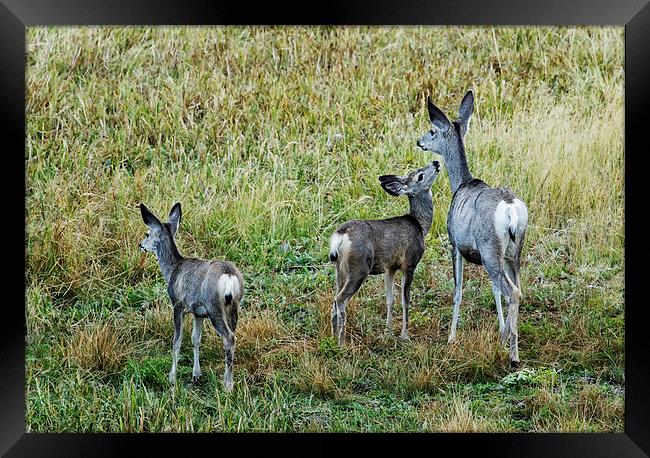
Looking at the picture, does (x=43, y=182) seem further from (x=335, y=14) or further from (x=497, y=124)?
(x=497, y=124)

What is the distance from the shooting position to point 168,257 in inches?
301

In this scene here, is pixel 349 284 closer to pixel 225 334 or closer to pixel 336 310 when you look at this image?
pixel 336 310

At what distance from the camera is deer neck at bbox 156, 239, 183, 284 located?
7.63 metres

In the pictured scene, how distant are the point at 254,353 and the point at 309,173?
120 centimetres

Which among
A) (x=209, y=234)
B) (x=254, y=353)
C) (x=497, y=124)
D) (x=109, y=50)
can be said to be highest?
(x=109, y=50)

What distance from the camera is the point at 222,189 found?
7.91 m

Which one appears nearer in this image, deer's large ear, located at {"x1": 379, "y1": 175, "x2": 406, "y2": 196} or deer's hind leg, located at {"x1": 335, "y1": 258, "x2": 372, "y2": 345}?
deer's hind leg, located at {"x1": 335, "y1": 258, "x2": 372, "y2": 345}

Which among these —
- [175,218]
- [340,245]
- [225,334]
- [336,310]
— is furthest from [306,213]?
[225,334]

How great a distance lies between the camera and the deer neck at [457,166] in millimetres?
7816

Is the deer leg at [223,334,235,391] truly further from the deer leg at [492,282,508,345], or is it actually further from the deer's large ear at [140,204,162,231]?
the deer leg at [492,282,508,345]

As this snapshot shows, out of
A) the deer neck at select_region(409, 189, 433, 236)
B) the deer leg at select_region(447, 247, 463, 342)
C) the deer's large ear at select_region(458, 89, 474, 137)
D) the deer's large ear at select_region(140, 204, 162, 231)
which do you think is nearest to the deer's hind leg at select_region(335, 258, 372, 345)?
the deer neck at select_region(409, 189, 433, 236)

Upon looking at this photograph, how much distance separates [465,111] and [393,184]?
65 centimetres

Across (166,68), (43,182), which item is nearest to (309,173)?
(166,68)

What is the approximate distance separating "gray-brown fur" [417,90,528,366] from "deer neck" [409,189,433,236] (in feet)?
0.41
